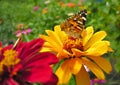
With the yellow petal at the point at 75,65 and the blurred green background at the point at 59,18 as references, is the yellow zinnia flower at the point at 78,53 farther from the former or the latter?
the blurred green background at the point at 59,18

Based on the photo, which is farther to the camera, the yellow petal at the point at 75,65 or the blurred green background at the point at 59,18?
the blurred green background at the point at 59,18

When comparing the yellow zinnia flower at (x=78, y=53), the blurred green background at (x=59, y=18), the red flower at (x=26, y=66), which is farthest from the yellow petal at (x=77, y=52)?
the blurred green background at (x=59, y=18)

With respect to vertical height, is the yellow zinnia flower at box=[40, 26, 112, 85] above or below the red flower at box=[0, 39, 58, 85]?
below

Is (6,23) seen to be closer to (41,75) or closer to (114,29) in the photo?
(114,29)

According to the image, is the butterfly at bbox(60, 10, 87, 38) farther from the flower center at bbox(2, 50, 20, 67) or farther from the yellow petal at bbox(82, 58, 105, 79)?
the flower center at bbox(2, 50, 20, 67)

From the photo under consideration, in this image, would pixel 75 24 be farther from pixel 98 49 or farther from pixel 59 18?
pixel 59 18

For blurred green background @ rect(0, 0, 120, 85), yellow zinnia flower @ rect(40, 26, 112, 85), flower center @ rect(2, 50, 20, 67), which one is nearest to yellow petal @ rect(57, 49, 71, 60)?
yellow zinnia flower @ rect(40, 26, 112, 85)

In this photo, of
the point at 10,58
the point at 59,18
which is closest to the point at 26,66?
the point at 10,58
